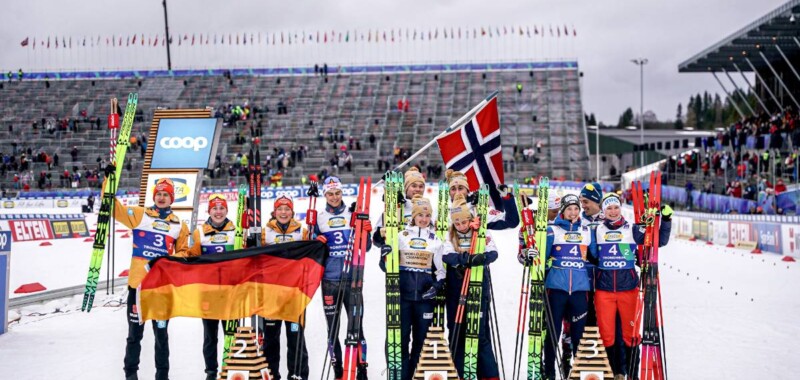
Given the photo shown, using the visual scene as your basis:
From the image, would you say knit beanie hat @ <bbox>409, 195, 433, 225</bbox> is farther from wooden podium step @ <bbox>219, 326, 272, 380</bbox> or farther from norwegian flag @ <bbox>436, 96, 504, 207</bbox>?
norwegian flag @ <bbox>436, 96, 504, 207</bbox>

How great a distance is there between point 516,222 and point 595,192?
0.83 metres

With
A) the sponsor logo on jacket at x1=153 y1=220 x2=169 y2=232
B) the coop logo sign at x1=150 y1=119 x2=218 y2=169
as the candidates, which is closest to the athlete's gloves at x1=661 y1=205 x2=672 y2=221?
the sponsor logo on jacket at x1=153 y1=220 x2=169 y2=232

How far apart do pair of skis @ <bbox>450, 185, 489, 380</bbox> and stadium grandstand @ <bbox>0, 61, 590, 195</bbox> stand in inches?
1346

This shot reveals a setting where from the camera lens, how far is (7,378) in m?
7.69

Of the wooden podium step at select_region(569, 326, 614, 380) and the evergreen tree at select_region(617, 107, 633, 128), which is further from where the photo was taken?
the evergreen tree at select_region(617, 107, 633, 128)

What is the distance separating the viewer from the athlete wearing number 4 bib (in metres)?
6.98

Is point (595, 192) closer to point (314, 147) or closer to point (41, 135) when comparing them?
point (314, 147)

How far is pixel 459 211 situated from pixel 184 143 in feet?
22.1

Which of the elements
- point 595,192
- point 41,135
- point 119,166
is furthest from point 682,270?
point 41,135

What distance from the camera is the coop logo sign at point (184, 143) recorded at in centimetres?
1211

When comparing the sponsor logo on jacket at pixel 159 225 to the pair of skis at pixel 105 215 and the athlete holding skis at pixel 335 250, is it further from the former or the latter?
the athlete holding skis at pixel 335 250

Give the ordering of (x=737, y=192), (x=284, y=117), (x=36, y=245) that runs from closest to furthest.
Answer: (x=36, y=245), (x=737, y=192), (x=284, y=117)

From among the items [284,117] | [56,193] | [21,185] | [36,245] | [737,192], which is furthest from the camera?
[284,117]

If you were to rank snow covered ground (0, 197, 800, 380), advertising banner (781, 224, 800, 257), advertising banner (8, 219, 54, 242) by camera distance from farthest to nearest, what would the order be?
advertising banner (8, 219, 54, 242) → advertising banner (781, 224, 800, 257) → snow covered ground (0, 197, 800, 380)
